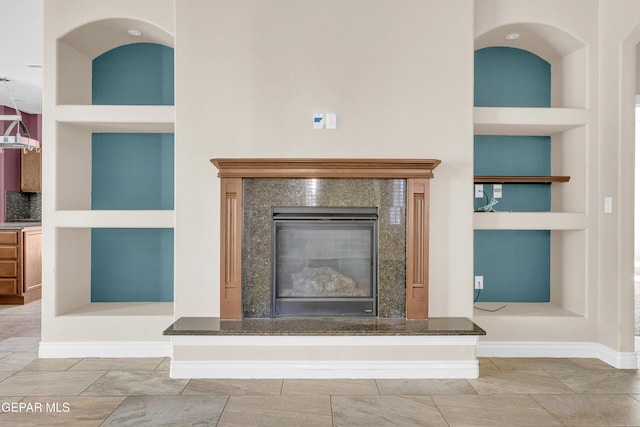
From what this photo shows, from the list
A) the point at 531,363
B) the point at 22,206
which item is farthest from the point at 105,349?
the point at 22,206

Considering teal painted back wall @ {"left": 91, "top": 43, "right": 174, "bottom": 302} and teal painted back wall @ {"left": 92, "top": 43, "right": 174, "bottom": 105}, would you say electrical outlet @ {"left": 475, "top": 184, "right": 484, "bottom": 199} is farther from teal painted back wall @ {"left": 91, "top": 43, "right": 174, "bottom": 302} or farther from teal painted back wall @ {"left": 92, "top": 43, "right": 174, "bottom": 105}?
teal painted back wall @ {"left": 92, "top": 43, "right": 174, "bottom": 105}

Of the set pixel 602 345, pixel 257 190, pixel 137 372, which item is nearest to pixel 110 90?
pixel 257 190

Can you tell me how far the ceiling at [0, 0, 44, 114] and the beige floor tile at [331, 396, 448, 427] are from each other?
147 inches

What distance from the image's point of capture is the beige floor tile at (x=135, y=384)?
281cm

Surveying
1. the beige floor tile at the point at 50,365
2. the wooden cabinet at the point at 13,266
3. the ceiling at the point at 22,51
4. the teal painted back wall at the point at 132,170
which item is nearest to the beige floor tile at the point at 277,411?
the beige floor tile at the point at 50,365

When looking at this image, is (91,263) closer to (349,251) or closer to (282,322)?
(282,322)

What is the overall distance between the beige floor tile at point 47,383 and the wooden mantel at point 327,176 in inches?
37.9

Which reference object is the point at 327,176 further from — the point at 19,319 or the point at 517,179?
the point at 19,319

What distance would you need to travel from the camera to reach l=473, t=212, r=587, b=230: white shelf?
350cm

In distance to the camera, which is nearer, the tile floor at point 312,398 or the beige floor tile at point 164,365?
the tile floor at point 312,398

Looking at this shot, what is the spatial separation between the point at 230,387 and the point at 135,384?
628 mm

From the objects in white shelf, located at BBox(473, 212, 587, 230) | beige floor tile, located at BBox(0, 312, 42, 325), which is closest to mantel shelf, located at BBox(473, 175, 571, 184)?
white shelf, located at BBox(473, 212, 587, 230)

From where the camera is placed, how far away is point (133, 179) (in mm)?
3939

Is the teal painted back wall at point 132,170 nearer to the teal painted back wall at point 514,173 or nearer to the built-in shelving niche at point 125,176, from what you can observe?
the built-in shelving niche at point 125,176
